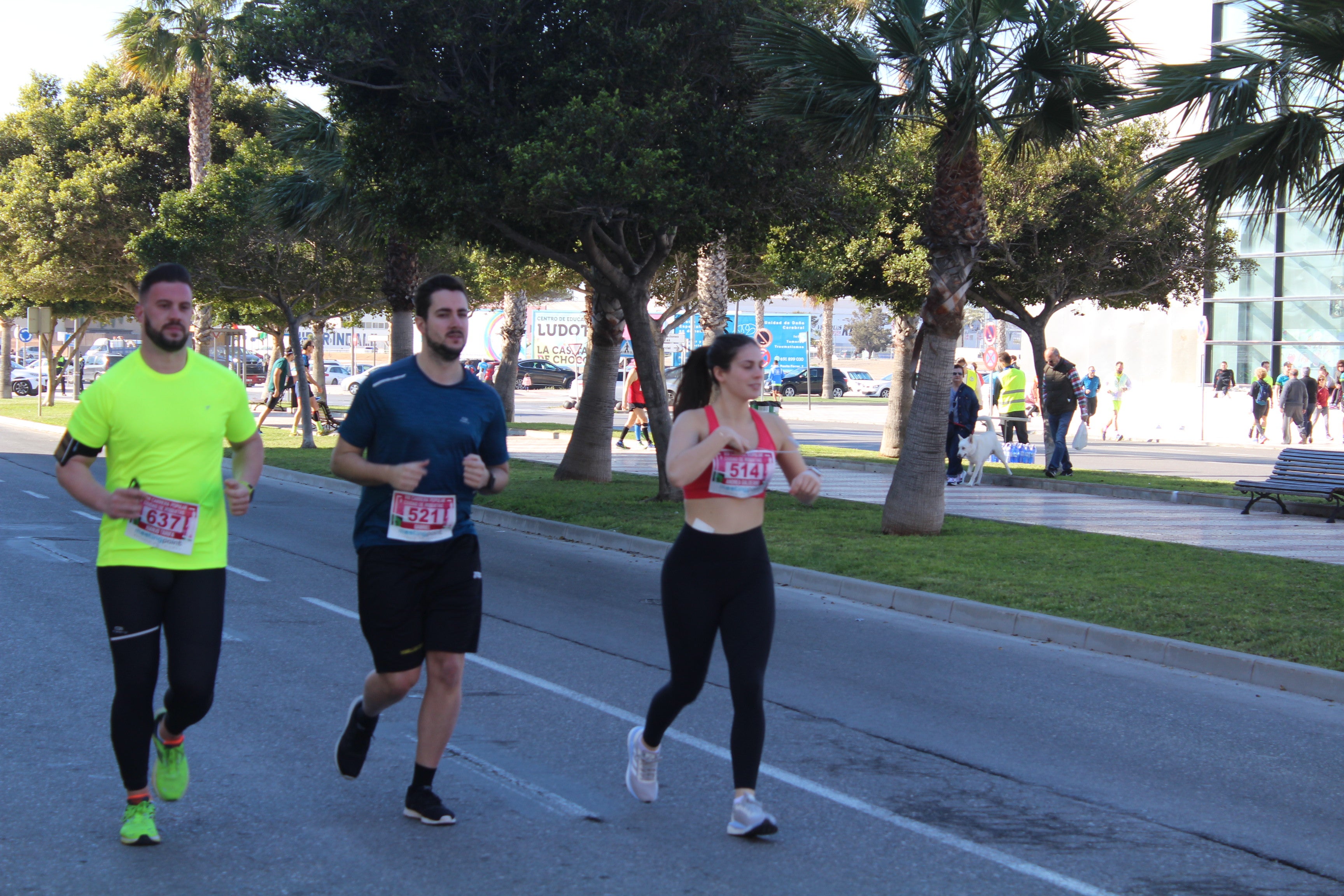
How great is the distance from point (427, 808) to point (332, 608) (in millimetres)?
4601

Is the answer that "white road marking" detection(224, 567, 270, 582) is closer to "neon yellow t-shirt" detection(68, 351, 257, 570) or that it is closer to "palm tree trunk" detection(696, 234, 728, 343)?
"neon yellow t-shirt" detection(68, 351, 257, 570)

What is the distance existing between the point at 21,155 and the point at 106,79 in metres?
3.64

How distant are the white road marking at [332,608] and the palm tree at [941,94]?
5.98 metres

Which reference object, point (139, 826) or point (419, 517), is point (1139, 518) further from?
point (139, 826)

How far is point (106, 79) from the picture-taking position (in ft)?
119

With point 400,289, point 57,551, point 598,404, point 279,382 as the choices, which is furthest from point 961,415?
point 279,382

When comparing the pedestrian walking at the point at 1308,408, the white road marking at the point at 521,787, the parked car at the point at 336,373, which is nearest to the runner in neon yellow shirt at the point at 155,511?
the white road marking at the point at 521,787

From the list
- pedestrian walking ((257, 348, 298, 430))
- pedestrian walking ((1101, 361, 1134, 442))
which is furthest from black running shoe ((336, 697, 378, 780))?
pedestrian walking ((1101, 361, 1134, 442))

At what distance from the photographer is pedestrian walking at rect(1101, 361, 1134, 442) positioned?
110 feet

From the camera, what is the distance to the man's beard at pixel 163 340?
4.09 m

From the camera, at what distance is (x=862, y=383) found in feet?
230

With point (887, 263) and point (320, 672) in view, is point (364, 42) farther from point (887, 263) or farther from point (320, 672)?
point (887, 263)

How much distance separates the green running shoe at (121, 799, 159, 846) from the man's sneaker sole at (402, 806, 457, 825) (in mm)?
833

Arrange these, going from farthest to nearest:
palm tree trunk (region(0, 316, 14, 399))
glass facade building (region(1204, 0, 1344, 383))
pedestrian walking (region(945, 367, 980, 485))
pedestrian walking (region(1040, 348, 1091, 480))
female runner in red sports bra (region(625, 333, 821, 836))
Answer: palm tree trunk (region(0, 316, 14, 399)) → glass facade building (region(1204, 0, 1344, 383)) → pedestrian walking (region(1040, 348, 1091, 480)) → pedestrian walking (region(945, 367, 980, 485)) → female runner in red sports bra (region(625, 333, 821, 836))
